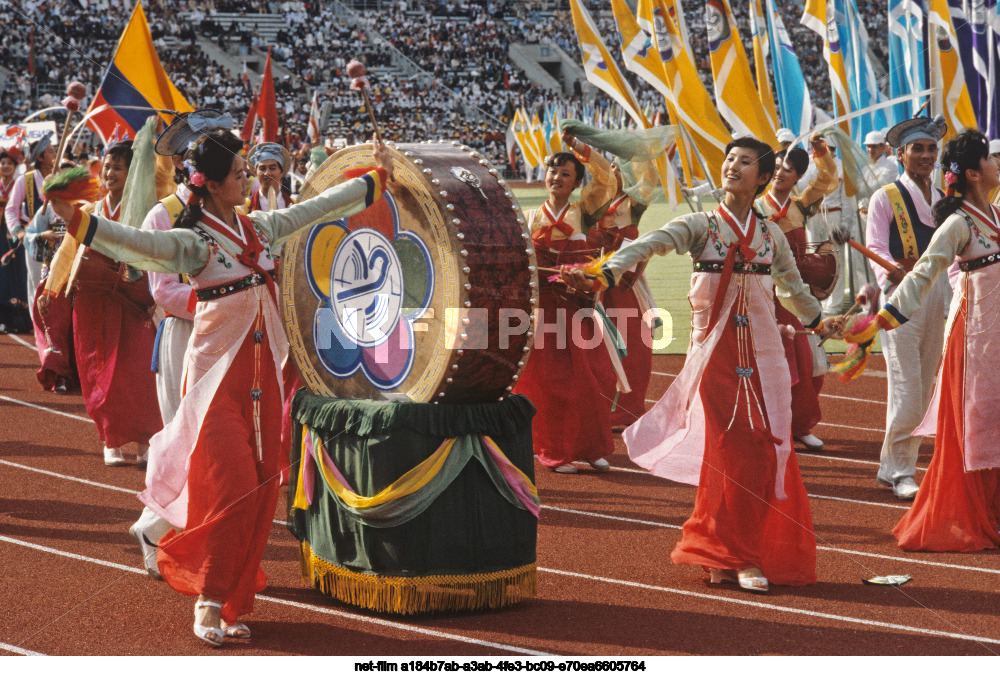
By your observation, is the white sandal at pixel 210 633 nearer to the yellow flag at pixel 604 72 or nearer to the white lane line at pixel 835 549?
the white lane line at pixel 835 549

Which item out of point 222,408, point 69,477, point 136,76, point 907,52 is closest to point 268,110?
point 136,76

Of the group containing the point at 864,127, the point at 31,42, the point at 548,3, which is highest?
the point at 548,3

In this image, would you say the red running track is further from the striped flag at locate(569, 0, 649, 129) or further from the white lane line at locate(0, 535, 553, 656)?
the striped flag at locate(569, 0, 649, 129)

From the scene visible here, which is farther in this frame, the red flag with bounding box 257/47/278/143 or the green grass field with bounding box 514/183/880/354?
the green grass field with bounding box 514/183/880/354

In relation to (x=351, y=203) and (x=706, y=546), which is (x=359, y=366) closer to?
(x=351, y=203)

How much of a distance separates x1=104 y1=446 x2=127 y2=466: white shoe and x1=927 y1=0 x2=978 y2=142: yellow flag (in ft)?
25.8

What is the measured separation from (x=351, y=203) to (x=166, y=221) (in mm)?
1108

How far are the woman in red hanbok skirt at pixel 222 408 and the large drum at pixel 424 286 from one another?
313 mm

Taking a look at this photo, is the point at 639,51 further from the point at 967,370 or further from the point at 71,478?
the point at 71,478

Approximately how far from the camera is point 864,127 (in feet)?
39.5

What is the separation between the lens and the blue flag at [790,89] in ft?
39.9

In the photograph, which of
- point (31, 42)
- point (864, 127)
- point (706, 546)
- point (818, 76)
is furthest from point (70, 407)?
point (818, 76)

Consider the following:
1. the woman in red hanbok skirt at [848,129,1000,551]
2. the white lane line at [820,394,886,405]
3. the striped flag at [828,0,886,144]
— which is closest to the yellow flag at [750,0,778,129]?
the striped flag at [828,0,886,144]

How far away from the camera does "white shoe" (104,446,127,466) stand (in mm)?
6941
